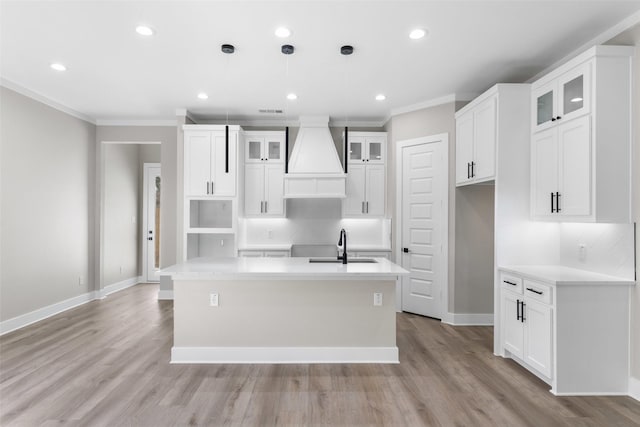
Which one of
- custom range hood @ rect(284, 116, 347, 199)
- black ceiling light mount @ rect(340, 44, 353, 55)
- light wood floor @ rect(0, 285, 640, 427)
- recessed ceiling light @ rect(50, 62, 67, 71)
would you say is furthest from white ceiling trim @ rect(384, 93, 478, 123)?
recessed ceiling light @ rect(50, 62, 67, 71)

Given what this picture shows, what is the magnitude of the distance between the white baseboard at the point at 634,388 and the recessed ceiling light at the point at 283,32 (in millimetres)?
3892

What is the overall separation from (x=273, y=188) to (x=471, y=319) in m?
3.43

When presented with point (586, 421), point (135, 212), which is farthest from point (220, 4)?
point (135, 212)

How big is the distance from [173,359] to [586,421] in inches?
130

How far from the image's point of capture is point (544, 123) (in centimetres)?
312

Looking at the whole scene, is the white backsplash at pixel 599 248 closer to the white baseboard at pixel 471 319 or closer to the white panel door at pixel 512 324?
the white panel door at pixel 512 324

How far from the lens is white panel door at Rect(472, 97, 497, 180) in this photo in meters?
3.48

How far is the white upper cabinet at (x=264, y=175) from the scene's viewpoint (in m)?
5.47

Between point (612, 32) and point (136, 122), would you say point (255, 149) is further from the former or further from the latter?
point (612, 32)

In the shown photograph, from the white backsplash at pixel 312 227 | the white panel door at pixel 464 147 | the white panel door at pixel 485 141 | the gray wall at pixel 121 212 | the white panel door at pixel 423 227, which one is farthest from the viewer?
the gray wall at pixel 121 212

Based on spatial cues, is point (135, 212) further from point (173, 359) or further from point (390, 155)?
point (390, 155)

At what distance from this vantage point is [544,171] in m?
3.12

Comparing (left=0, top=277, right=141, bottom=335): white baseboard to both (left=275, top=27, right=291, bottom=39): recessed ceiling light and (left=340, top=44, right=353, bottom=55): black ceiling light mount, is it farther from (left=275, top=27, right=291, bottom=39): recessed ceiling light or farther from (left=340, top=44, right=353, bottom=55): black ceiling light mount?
(left=340, top=44, right=353, bottom=55): black ceiling light mount

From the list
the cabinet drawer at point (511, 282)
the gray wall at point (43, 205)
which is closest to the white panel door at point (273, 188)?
the gray wall at point (43, 205)
